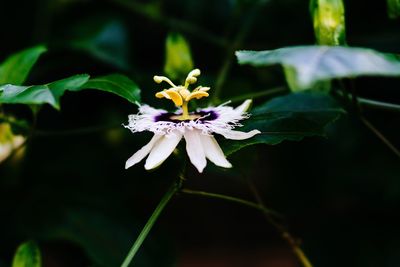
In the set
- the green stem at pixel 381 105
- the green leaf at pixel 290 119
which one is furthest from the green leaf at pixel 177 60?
the green stem at pixel 381 105

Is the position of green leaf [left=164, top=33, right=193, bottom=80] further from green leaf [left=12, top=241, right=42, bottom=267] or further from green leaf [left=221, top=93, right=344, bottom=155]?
green leaf [left=12, top=241, right=42, bottom=267]

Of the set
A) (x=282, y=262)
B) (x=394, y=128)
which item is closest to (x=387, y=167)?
(x=394, y=128)

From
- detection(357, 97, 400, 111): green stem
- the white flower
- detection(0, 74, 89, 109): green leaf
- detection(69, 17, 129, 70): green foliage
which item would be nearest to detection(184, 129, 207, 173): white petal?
the white flower

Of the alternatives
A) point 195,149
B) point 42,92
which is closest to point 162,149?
point 195,149

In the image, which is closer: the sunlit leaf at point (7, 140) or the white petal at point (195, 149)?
the white petal at point (195, 149)

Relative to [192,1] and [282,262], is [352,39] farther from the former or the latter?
[282,262]

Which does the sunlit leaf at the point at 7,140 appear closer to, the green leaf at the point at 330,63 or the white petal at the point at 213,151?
the white petal at the point at 213,151
